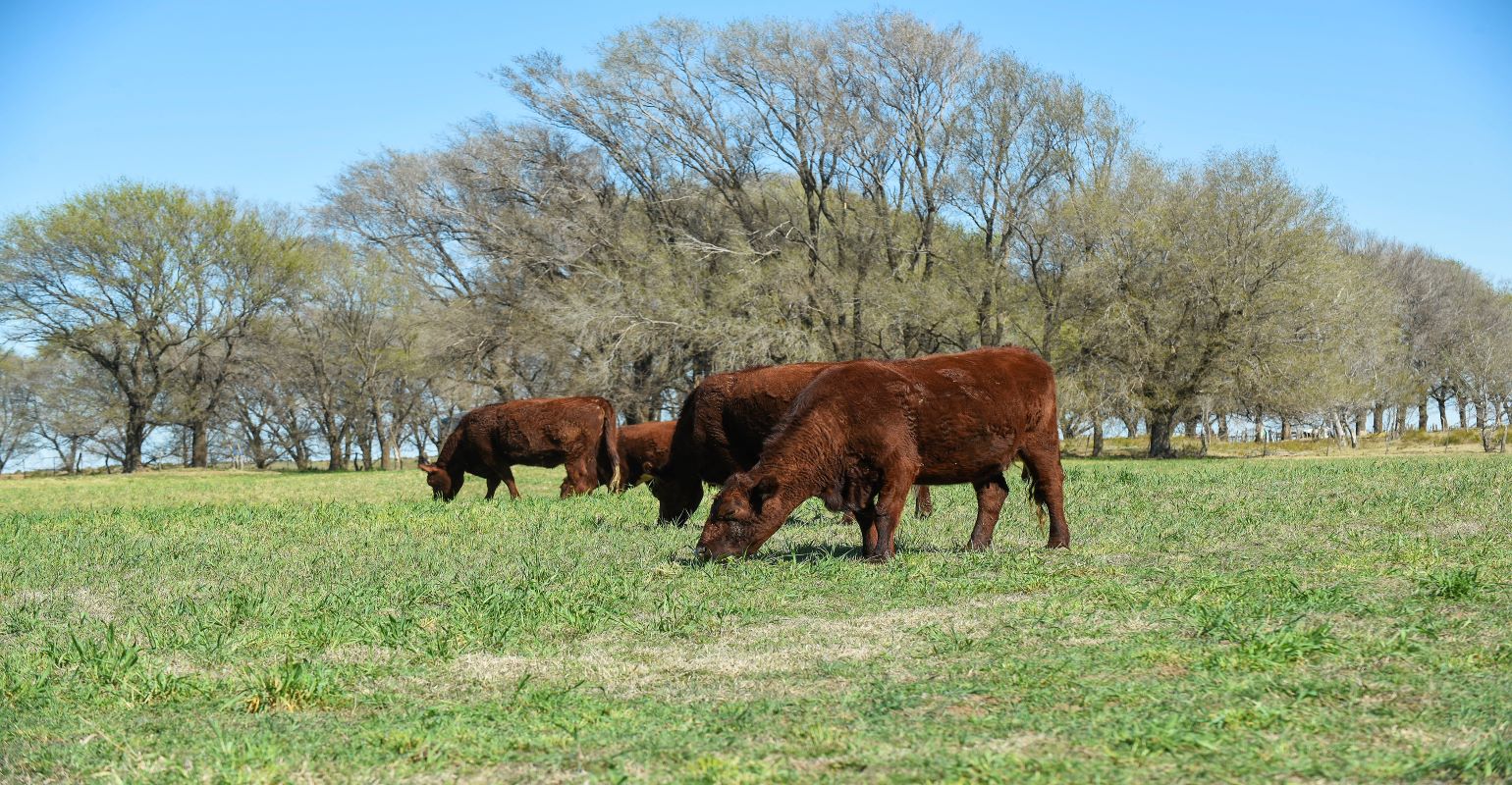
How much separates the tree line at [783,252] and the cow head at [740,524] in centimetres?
2865

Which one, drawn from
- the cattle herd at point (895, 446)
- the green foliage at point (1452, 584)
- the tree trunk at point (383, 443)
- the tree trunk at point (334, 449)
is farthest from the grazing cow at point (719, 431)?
the tree trunk at point (334, 449)

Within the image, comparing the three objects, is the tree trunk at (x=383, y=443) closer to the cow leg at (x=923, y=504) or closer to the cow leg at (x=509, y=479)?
the cow leg at (x=509, y=479)

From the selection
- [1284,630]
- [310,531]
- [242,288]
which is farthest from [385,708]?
[242,288]

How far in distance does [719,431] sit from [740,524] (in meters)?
3.80

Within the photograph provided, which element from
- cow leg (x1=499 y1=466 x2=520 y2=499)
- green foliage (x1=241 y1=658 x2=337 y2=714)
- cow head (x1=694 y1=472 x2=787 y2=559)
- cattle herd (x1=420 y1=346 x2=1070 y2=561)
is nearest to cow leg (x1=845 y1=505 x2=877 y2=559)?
cattle herd (x1=420 y1=346 x2=1070 y2=561)

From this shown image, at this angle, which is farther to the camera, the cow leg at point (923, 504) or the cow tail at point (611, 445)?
the cow tail at point (611, 445)

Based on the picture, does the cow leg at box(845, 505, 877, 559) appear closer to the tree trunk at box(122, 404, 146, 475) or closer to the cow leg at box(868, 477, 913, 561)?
the cow leg at box(868, 477, 913, 561)

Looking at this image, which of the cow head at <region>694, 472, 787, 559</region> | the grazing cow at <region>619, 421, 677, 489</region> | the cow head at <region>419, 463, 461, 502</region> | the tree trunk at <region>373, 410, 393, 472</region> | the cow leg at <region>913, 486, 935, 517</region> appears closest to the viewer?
the cow head at <region>694, 472, 787, 559</region>

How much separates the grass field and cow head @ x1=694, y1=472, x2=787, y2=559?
0.59 feet

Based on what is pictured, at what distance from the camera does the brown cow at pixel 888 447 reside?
9305 mm

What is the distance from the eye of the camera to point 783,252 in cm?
4231

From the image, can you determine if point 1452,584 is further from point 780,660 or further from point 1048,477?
point 780,660

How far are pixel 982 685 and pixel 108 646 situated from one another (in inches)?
181

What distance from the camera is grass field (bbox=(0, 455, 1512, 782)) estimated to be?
4180 millimetres
